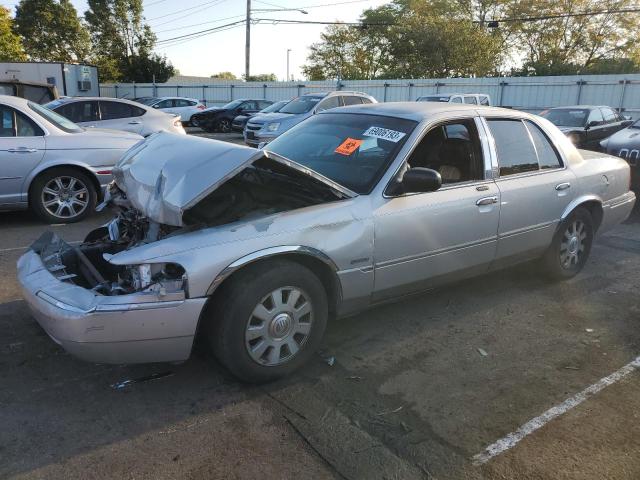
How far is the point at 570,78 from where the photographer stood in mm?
22312

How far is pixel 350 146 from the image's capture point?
4070mm

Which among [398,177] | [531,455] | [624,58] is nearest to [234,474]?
[531,455]

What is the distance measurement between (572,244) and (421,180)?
242 centimetres

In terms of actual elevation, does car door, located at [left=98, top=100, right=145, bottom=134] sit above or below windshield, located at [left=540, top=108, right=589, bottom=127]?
below

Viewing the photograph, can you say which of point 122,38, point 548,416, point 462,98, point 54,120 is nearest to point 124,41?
point 122,38

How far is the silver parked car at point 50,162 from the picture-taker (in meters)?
6.57

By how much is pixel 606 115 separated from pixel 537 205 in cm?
1167

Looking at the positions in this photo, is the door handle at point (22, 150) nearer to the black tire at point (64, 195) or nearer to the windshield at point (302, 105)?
the black tire at point (64, 195)

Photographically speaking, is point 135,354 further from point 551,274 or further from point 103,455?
point 551,274

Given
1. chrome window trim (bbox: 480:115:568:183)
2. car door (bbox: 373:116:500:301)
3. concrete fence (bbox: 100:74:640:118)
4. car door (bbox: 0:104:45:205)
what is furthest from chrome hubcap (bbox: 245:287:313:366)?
concrete fence (bbox: 100:74:640:118)

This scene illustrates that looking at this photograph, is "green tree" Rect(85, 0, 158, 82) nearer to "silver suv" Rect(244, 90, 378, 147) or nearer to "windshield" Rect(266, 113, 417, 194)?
"silver suv" Rect(244, 90, 378, 147)

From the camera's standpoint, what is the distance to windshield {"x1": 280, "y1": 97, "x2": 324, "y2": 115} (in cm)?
1504

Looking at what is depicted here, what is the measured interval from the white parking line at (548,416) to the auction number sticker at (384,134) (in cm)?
203

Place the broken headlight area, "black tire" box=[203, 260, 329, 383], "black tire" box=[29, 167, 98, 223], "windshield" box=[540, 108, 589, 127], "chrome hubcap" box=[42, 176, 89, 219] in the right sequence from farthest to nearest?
"windshield" box=[540, 108, 589, 127], "chrome hubcap" box=[42, 176, 89, 219], "black tire" box=[29, 167, 98, 223], "black tire" box=[203, 260, 329, 383], the broken headlight area
